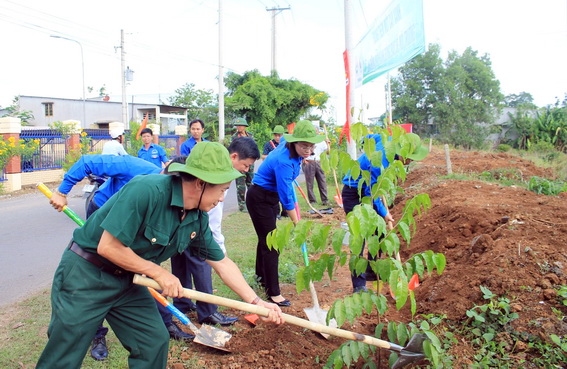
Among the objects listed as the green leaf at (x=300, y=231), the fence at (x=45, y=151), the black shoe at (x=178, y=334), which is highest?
the fence at (x=45, y=151)

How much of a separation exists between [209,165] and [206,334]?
1.87 metres

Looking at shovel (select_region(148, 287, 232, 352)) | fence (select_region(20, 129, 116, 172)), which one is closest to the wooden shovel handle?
shovel (select_region(148, 287, 232, 352))

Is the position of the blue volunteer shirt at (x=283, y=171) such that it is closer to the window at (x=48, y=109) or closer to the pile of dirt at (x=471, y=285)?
the pile of dirt at (x=471, y=285)

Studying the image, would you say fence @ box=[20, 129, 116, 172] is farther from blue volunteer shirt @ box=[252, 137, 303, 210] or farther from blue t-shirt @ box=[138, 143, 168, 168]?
blue volunteer shirt @ box=[252, 137, 303, 210]

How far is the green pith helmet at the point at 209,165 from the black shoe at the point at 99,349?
1.88 meters

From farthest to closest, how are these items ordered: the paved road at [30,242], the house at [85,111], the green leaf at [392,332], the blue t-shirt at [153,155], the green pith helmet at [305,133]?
the house at [85,111] < the blue t-shirt at [153,155] < the paved road at [30,242] < the green pith helmet at [305,133] < the green leaf at [392,332]

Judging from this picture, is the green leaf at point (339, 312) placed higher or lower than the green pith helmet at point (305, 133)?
lower

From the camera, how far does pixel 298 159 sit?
433 cm

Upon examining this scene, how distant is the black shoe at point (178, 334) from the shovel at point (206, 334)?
0.07m

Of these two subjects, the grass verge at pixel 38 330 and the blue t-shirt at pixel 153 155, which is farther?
the blue t-shirt at pixel 153 155

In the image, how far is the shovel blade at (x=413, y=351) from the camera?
8.72 feet

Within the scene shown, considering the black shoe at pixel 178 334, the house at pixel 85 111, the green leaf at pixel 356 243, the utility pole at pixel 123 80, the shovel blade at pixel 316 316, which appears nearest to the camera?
the green leaf at pixel 356 243

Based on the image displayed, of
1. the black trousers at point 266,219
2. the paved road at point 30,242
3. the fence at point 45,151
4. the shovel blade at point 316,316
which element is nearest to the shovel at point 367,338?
the shovel blade at point 316,316

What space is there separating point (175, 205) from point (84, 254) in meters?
0.55
